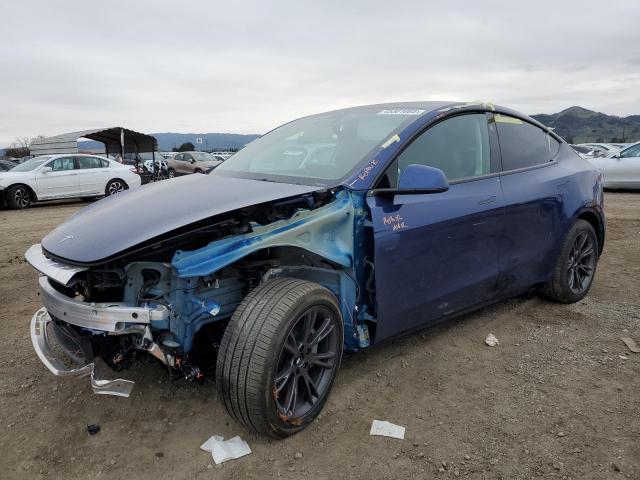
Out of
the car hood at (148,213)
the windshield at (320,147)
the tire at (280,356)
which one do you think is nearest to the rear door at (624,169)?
the windshield at (320,147)

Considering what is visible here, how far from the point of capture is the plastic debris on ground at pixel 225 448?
224 centimetres

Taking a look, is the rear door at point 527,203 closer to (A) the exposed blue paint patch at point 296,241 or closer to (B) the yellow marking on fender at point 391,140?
(B) the yellow marking on fender at point 391,140

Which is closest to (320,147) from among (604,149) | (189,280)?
(189,280)

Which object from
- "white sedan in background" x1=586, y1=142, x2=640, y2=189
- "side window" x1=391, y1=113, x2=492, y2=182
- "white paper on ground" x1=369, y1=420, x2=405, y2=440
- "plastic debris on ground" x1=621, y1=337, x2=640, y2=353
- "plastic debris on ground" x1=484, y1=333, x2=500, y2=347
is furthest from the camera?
"white sedan in background" x1=586, y1=142, x2=640, y2=189

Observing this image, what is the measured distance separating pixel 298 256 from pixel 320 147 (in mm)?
836

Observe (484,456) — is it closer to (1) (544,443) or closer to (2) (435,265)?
(1) (544,443)

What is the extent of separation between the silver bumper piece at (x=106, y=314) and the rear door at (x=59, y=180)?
11969 mm

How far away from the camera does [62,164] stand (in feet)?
42.6

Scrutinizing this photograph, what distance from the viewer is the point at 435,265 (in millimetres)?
2865

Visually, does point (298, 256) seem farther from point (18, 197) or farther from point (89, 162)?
point (89, 162)

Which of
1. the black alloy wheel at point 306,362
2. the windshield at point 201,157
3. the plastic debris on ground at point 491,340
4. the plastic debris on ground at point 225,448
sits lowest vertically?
the plastic debris on ground at point 225,448

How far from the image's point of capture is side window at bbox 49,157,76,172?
1286 centimetres

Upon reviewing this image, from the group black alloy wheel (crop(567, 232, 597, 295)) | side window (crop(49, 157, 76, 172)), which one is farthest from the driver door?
side window (crop(49, 157, 76, 172))

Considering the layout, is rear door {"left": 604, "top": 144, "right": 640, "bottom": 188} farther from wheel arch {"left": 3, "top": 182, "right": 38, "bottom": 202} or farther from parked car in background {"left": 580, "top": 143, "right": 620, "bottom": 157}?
wheel arch {"left": 3, "top": 182, "right": 38, "bottom": 202}
